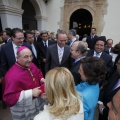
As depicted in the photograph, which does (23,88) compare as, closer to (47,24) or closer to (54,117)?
(54,117)

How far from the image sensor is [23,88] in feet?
5.77

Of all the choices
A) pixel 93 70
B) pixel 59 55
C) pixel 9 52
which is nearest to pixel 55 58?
pixel 59 55

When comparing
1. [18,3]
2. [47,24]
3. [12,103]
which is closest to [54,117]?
[12,103]

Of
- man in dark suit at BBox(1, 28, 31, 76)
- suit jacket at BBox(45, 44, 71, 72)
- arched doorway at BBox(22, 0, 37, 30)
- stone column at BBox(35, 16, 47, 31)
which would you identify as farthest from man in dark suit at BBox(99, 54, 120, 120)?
arched doorway at BBox(22, 0, 37, 30)

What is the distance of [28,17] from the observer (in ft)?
39.3

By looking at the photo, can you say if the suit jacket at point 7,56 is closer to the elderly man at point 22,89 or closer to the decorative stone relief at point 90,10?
the elderly man at point 22,89

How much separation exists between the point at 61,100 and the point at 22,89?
0.83 m

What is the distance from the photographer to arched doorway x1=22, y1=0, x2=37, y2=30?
11.1 m

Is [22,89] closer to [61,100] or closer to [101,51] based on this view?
[61,100]

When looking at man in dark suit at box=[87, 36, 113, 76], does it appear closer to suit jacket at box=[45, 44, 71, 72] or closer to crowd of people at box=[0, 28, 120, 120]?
crowd of people at box=[0, 28, 120, 120]

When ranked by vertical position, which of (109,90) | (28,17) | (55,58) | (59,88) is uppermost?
(28,17)

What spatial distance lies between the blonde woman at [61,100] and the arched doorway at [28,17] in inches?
416

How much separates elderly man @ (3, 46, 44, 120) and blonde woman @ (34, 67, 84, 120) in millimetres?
593

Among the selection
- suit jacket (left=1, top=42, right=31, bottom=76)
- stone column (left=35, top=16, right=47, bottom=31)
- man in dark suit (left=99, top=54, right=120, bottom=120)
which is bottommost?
man in dark suit (left=99, top=54, right=120, bottom=120)
